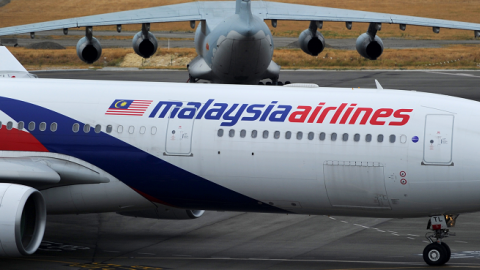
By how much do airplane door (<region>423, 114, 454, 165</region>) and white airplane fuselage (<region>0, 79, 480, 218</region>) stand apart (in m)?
0.02

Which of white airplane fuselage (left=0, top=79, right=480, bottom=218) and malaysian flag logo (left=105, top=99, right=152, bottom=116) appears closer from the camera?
white airplane fuselage (left=0, top=79, right=480, bottom=218)

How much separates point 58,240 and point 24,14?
122707 millimetres

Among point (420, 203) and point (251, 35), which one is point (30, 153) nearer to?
point (420, 203)

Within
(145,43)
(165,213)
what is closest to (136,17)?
(145,43)

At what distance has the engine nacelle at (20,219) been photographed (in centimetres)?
1435

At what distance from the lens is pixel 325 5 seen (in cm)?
13575

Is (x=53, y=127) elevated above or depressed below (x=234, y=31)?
below

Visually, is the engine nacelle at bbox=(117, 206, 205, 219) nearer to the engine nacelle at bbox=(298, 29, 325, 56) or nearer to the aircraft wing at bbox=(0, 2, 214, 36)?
the aircraft wing at bbox=(0, 2, 214, 36)

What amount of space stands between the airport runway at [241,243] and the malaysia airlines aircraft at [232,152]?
1208 mm

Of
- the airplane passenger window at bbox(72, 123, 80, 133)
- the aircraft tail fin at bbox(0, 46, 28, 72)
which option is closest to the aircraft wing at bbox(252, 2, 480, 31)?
the aircraft tail fin at bbox(0, 46, 28, 72)

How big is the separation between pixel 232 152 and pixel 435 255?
16.3 feet

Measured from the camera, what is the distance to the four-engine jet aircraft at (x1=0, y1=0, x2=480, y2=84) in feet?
104

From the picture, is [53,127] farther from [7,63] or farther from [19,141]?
[7,63]

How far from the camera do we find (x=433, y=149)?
48.2 ft
